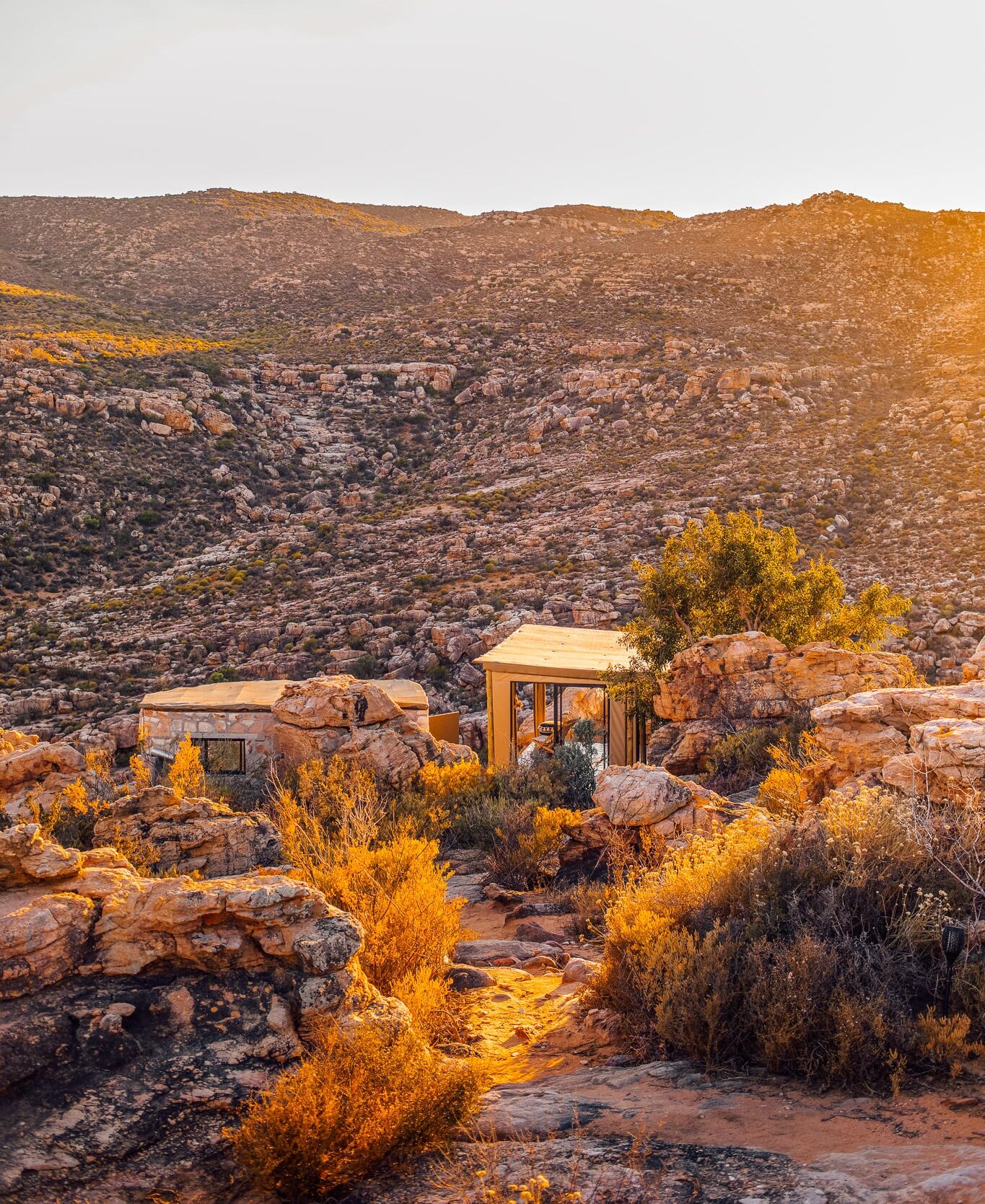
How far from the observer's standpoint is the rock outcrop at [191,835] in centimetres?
838

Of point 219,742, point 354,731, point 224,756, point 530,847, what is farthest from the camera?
point 219,742

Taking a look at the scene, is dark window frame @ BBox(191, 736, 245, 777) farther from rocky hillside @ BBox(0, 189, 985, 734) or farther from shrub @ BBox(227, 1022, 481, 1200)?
shrub @ BBox(227, 1022, 481, 1200)

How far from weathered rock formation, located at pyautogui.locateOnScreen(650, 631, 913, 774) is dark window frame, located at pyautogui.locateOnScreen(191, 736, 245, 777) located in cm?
598

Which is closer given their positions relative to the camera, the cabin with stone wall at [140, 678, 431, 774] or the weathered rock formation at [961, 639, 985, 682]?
the weathered rock formation at [961, 639, 985, 682]

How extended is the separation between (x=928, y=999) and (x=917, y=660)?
1706cm

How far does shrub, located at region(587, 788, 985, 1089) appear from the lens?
15.7 ft

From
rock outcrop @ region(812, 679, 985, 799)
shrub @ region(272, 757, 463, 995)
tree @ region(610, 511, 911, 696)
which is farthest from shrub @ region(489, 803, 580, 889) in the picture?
tree @ region(610, 511, 911, 696)

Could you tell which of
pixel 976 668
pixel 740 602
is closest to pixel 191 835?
pixel 976 668

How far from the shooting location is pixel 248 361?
42062 millimetres

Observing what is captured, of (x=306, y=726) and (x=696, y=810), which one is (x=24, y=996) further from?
(x=306, y=726)

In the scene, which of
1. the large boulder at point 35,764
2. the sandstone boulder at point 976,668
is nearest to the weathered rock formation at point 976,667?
the sandstone boulder at point 976,668

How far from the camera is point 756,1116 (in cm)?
446

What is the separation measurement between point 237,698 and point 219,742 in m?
0.78

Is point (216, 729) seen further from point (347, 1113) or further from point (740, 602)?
point (347, 1113)
